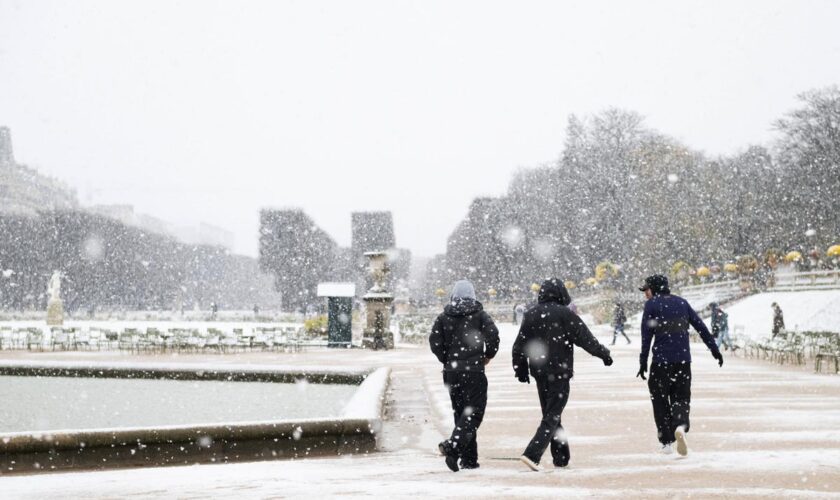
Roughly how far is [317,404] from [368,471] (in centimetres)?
701

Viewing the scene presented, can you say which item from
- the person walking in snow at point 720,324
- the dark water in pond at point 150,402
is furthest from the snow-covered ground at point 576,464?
the person walking in snow at point 720,324

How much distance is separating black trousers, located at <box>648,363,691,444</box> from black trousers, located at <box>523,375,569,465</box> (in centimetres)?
97

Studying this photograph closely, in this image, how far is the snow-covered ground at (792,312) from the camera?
100.0 feet

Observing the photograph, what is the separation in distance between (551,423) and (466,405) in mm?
604

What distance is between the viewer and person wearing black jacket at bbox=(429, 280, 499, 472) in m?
5.93

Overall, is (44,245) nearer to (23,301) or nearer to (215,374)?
(23,301)

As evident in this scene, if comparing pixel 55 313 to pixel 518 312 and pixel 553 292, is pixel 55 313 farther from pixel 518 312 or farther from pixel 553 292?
pixel 553 292

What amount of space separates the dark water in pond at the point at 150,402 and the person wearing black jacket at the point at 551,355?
5296mm

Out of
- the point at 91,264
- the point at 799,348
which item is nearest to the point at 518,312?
the point at 799,348

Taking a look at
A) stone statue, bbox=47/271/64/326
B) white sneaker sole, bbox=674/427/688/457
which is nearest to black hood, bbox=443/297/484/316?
white sneaker sole, bbox=674/427/688/457

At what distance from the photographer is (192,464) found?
283 inches

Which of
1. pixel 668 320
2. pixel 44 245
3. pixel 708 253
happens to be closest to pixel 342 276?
pixel 44 245

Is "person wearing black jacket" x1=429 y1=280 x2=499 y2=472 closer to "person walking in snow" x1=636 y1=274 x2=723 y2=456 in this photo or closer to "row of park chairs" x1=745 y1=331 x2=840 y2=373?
"person walking in snow" x1=636 y1=274 x2=723 y2=456

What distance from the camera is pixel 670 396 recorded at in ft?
21.6
